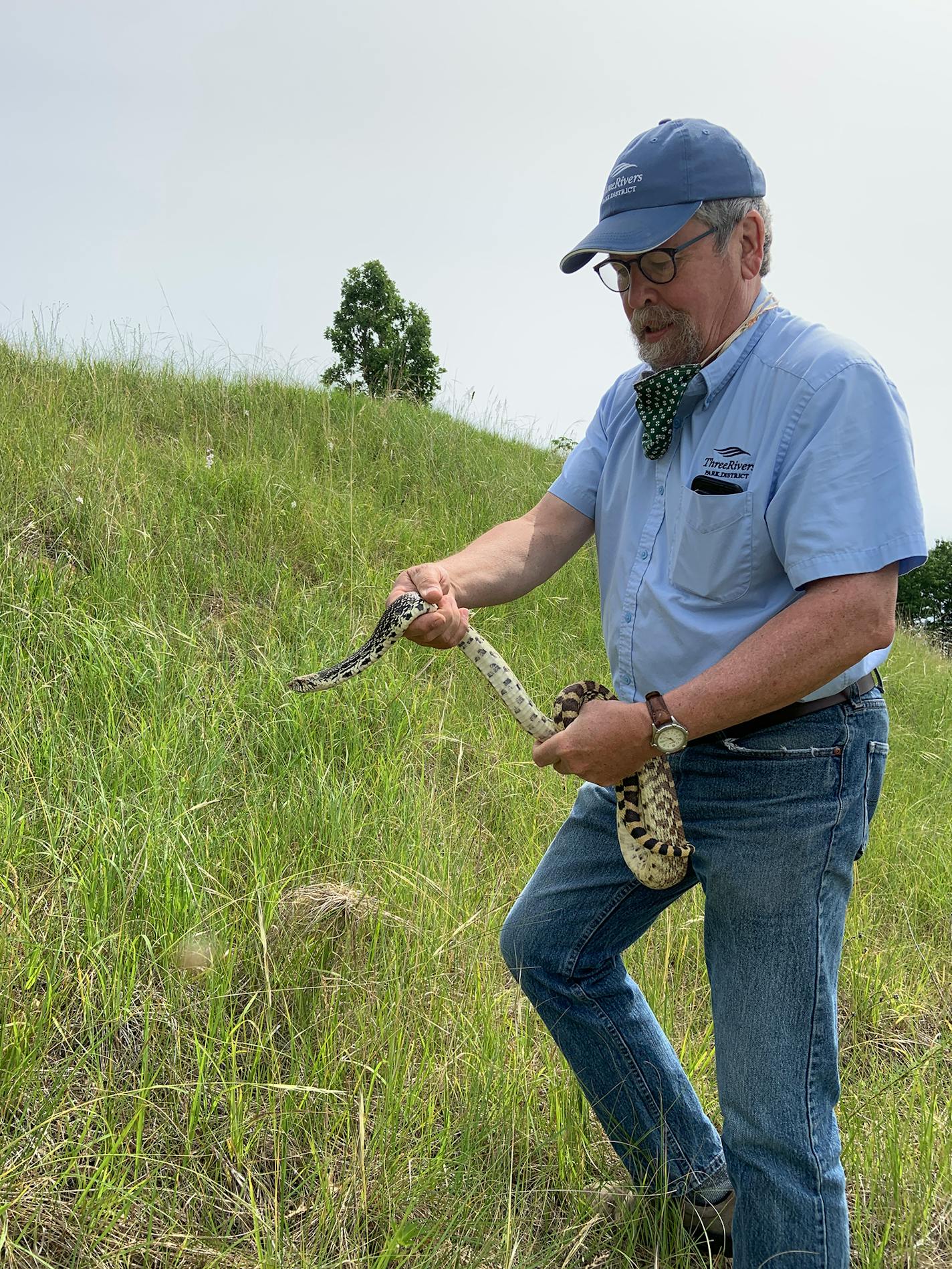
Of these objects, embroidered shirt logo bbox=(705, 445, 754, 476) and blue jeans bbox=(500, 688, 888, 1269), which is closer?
blue jeans bbox=(500, 688, 888, 1269)

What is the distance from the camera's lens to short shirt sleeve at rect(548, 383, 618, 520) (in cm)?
300

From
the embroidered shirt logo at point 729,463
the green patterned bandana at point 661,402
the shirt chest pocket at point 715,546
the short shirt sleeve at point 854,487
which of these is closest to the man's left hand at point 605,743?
the shirt chest pocket at point 715,546

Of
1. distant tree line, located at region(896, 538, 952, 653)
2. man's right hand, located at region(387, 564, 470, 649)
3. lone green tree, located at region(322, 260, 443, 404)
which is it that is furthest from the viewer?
lone green tree, located at region(322, 260, 443, 404)

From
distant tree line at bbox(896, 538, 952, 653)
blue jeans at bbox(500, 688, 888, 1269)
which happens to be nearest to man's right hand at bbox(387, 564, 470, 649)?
blue jeans at bbox(500, 688, 888, 1269)

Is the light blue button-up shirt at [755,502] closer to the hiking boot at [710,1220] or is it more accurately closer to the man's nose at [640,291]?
the man's nose at [640,291]

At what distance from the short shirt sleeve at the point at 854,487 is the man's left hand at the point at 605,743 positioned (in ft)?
1.66

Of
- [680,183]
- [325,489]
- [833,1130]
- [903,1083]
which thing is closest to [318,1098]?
[833,1130]

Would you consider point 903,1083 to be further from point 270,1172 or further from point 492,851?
point 270,1172

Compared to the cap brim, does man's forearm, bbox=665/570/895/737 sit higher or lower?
lower

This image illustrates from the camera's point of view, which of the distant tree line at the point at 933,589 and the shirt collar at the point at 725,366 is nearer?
the shirt collar at the point at 725,366

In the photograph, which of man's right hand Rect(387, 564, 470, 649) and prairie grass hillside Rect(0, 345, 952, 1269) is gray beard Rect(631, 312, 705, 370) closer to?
man's right hand Rect(387, 564, 470, 649)

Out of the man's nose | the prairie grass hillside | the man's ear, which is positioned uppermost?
the man's ear

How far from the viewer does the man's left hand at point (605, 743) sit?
2.30 meters

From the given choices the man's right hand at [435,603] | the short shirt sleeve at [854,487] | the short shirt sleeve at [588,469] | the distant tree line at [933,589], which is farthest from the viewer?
the distant tree line at [933,589]
